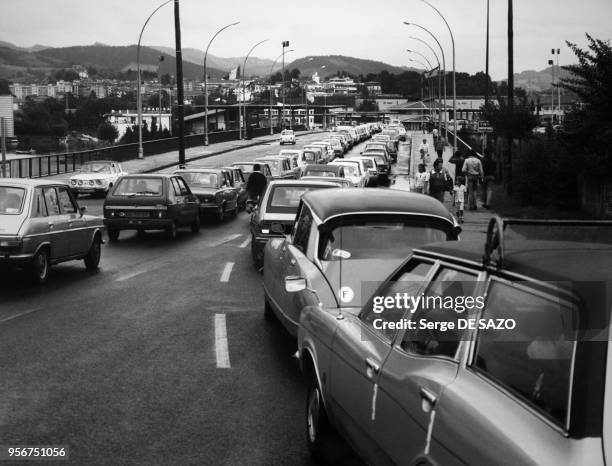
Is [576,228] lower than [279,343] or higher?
higher

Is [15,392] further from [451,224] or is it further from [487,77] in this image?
[487,77]

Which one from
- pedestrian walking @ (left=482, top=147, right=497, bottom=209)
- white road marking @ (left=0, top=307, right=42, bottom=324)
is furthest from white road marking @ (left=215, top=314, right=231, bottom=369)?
pedestrian walking @ (left=482, top=147, right=497, bottom=209)

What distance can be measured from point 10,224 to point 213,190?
46.1ft

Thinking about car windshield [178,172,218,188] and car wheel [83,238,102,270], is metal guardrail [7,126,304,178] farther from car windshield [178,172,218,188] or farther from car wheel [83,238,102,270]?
car wheel [83,238,102,270]

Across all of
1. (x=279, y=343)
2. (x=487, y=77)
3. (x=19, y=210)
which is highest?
(x=487, y=77)

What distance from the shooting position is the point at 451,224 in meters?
8.77

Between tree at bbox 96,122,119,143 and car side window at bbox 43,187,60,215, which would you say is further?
tree at bbox 96,122,119,143

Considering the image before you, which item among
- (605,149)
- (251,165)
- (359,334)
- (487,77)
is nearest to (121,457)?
(359,334)

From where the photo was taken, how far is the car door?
382cm

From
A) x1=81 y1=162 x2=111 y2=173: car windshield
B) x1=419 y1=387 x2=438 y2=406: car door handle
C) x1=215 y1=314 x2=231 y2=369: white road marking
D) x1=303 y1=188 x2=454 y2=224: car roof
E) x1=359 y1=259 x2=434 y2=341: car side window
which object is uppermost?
x1=303 y1=188 x2=454 y2=224: car roof

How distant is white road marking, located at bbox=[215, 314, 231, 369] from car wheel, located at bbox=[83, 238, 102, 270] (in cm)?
555

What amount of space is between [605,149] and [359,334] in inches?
745

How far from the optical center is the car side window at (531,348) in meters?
3.08

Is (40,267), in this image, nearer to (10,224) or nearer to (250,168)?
(10,224)
